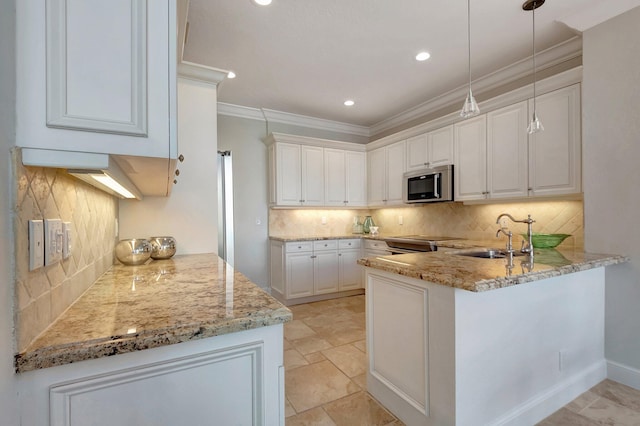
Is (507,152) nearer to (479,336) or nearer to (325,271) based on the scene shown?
(479,336)

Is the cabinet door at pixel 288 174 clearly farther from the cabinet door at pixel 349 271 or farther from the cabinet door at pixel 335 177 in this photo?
the cabinet door at pixel 349 271

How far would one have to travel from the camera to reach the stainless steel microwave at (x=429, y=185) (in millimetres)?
3391

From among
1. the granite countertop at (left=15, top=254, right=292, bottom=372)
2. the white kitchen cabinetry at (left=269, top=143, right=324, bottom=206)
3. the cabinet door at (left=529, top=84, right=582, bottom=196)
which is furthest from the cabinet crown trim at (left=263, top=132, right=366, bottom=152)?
the granite countertop at (left=15, top=254, right=292, bottom=372)

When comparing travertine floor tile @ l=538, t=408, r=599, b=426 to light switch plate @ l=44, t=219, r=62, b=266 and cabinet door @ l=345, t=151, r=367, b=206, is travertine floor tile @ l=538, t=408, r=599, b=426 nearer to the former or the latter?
light switch plate @ l=44, t=219, r=62, b=266

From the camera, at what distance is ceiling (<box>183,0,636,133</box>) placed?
2211mm

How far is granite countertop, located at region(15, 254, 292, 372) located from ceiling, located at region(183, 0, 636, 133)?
6.73 feet

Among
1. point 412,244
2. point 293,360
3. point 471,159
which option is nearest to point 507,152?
point 471,159

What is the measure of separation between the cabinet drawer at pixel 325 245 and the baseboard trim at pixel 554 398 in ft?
9.19

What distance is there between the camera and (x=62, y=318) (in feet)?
2.67

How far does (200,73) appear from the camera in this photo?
2.17m

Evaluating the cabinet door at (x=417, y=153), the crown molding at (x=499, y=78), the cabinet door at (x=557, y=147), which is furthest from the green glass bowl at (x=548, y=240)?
the crown molding at (x=499, y=78)

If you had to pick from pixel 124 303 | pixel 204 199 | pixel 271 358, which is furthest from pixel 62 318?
pixel 204 199

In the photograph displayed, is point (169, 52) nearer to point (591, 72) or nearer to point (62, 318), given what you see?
point (62, 318)

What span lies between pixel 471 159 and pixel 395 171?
113cm
